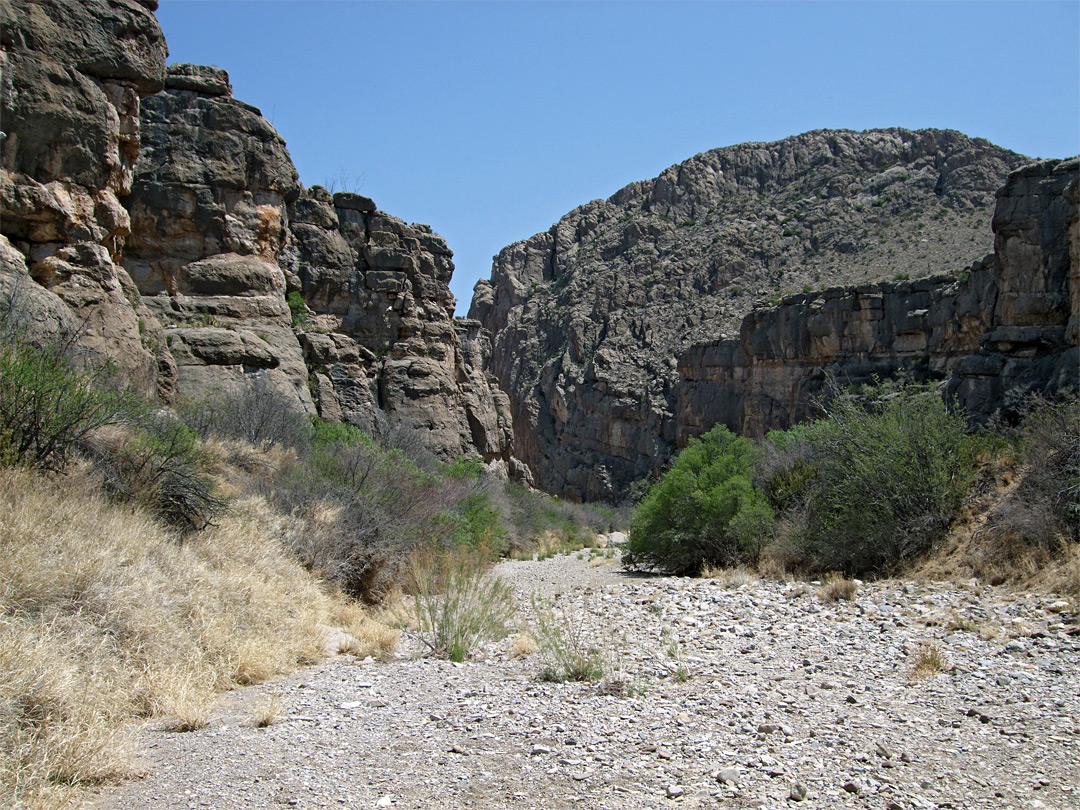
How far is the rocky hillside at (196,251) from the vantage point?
1535 cm

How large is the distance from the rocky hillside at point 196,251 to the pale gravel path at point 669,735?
900cm

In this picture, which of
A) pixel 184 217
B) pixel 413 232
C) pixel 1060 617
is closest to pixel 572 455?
pixel 413 232

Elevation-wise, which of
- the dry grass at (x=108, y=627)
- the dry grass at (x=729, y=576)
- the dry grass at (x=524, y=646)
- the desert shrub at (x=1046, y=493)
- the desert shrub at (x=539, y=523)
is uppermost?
the desert shrub at (x=1046, y=493)

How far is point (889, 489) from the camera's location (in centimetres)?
1661

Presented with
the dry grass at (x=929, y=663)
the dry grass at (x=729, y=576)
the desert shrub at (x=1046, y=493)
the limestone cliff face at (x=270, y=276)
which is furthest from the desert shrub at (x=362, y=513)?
the desert shrub at (x=1046, y=493)

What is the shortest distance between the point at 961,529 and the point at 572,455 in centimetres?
6418

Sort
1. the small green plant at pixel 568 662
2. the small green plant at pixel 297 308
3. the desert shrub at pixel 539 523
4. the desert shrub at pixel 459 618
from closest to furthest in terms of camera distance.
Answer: the small green plant at pixel 568 662, the desert shrub at pixel 459 618, the small green plant at pixel 297 308, the desert shrub at pixel 539 523

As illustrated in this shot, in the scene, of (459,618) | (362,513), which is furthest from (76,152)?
(459,618)

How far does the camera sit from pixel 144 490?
9.95 metres

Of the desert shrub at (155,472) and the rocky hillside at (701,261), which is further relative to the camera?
the rocky hillside at (701,261)

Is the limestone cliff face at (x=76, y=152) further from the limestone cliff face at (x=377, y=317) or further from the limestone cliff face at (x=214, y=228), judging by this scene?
the limestone cliff face at (x=377, y=317)

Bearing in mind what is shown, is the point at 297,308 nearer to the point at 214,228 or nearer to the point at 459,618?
the point at 214,228

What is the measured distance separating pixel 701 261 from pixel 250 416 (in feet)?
229

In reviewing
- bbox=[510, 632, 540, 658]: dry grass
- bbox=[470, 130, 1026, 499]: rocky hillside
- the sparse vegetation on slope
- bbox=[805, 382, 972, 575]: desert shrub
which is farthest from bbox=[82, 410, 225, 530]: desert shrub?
bbox=[470, 130, 1026, 499]: rocky hillside
